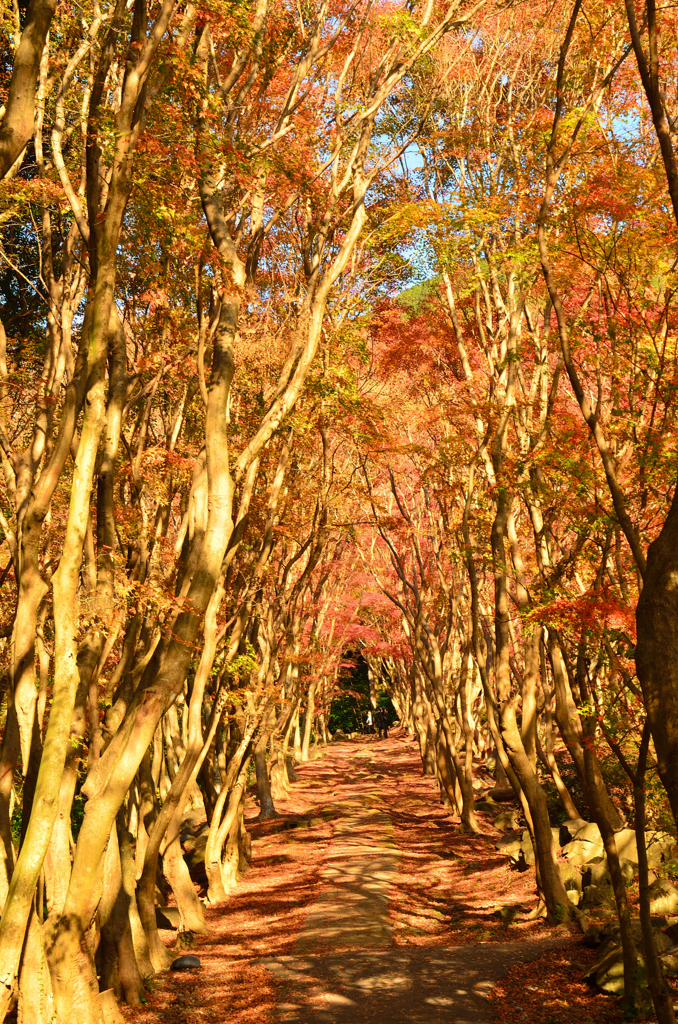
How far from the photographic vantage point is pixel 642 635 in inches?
199

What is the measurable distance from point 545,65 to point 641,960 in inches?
510

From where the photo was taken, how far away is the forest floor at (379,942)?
8680mm

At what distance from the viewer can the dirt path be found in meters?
8.97

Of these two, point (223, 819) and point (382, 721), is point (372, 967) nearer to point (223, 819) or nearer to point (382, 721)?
point (223, 819)

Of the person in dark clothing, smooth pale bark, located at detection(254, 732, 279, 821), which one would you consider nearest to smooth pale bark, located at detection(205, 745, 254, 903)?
smooth pale bark, located at detection(254, 732, 279, 821)

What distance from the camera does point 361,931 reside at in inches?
472

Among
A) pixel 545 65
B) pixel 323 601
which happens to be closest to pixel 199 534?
pixel 545 65

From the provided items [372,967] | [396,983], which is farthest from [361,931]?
[396,983]

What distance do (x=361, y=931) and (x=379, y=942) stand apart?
573 millimetres

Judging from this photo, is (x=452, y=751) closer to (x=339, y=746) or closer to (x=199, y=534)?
(x=199, y=534)

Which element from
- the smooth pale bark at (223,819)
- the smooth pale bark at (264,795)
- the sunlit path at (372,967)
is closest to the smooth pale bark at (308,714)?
the smooth pale bark at (264,795)

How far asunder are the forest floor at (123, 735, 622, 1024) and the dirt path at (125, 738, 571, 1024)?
0.09 feet

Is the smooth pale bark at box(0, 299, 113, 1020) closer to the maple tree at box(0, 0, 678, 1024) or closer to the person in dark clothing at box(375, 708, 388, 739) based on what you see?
the maple tree at box(0, 0, 678, 1024)

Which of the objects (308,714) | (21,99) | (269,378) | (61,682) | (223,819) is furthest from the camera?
(308,714)
